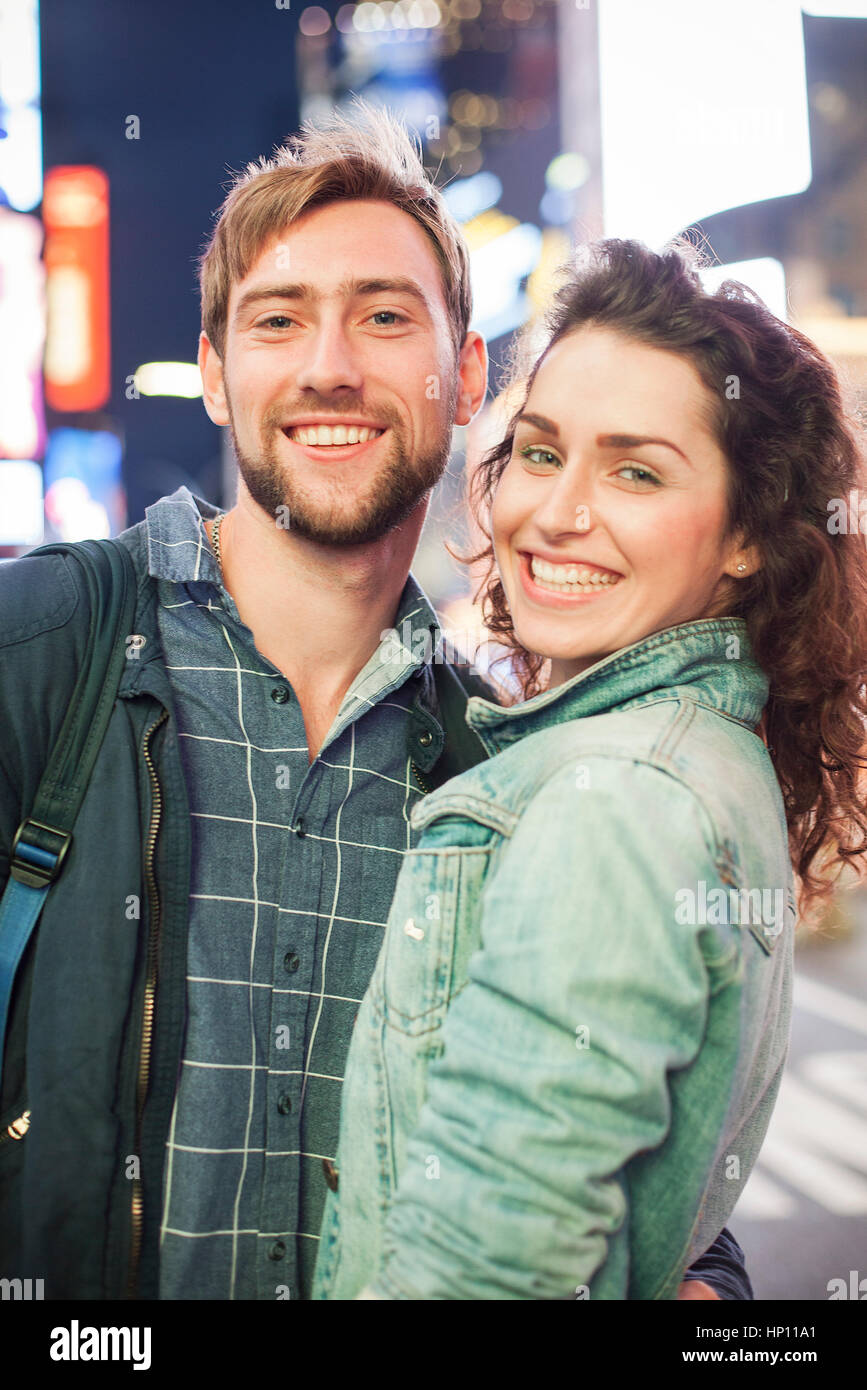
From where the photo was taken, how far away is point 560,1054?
3.69ft

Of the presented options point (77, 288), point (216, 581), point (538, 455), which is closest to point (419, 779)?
point (216, 581)

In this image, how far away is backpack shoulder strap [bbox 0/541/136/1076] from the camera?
1625mm

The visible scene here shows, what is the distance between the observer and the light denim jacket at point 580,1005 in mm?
1123

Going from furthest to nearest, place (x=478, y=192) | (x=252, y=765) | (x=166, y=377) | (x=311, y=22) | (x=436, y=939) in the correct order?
(x=478, y=192)
(x=311, y=22)
(x=166, y=377)
(x=252, y=765)
(x=436, y=939)

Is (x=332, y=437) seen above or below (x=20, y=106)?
below

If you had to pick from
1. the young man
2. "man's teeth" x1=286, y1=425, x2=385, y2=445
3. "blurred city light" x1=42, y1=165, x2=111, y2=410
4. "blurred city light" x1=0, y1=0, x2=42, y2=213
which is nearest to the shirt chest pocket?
the young man

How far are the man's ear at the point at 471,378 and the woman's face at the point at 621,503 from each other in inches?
34.1

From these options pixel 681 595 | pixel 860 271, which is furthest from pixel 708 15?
pixel 681 595

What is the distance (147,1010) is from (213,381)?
55.7 inches

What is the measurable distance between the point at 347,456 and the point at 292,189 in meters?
0.59

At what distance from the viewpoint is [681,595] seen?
1642 mm

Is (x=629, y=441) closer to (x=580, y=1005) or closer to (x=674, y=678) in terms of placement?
(x=674, y=678)

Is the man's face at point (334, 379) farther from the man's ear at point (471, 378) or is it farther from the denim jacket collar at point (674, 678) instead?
the denim jacket collar at point (674, 678)

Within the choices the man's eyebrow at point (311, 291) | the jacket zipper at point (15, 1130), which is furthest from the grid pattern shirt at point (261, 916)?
the man's eyebrow at point (311, 291)
